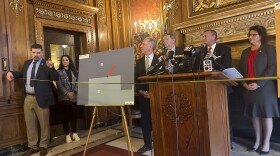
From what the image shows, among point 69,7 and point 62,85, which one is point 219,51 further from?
point 69,7

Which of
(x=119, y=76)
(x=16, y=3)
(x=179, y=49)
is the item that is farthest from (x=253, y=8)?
(x=16, y=3)

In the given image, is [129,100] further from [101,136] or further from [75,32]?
[75,32]

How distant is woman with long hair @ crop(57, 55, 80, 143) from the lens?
11.7 ft

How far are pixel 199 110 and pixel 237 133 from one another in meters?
1.98

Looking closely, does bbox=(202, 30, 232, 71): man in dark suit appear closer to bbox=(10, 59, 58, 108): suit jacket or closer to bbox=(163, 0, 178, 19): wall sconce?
bbox=(163, 0, 178, 19): wall sconce

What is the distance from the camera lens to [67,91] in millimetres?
3561

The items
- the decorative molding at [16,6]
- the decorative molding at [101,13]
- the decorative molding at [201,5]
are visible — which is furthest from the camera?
the decorative molding at [101,13]

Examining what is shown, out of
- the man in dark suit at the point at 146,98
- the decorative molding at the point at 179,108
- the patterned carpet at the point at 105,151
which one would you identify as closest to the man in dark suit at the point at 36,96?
the patterned carpet at the point at 105,151

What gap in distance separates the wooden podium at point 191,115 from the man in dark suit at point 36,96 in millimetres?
1801

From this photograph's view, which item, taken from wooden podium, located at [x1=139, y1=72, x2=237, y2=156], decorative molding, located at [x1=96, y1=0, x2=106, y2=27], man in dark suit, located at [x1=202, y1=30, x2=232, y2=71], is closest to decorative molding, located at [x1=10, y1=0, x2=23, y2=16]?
decorative molding, located at [x1=96, y1=0, x2=106, y2=27]

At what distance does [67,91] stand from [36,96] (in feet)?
1.78

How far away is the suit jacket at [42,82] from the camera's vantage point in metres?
3.11

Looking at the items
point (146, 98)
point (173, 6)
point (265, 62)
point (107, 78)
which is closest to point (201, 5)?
point (173, 6)

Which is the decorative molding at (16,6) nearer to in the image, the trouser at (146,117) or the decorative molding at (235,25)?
the trouser at (146,117)
